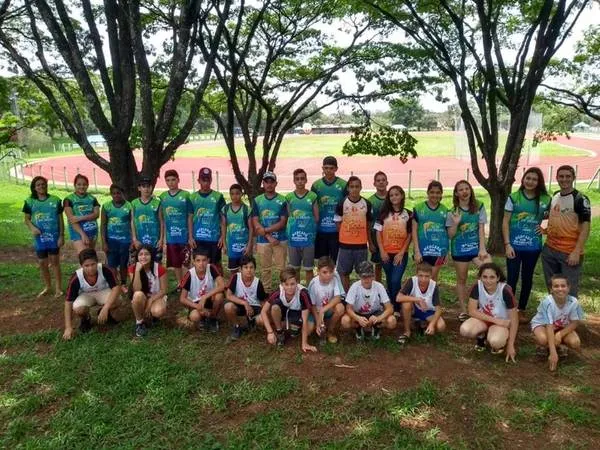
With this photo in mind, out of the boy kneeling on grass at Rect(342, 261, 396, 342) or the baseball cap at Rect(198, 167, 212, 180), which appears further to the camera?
the baseball cap at Rect(198, 167, 212, 180)

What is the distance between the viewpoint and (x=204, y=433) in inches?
140

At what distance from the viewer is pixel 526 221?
17.4ft

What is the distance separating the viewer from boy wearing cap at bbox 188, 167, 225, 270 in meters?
5.99

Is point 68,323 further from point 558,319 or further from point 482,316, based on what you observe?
point 558,319

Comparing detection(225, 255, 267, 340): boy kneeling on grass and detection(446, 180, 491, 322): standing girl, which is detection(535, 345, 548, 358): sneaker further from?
detection(225, 255, 267, 340): boy kneeling on grass

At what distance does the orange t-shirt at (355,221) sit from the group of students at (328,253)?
0.01 metres

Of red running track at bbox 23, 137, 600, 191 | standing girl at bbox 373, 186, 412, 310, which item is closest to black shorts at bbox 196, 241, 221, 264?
standing girl at bbox 373, 186, 412, 310

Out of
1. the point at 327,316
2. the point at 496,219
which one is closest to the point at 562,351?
the point at 327,316

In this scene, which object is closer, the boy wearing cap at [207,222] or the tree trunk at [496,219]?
the boy wearing cap at [207,222]

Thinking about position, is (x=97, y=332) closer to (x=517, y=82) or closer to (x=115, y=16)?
(x=115, y=16)

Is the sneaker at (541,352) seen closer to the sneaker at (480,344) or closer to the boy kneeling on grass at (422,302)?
the sneaker at (480,344)

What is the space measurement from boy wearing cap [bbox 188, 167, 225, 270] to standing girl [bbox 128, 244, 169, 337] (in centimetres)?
69

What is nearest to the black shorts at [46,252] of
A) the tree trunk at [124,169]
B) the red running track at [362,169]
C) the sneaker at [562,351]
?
the tree trunk at [124,169]

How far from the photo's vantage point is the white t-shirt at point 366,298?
16.2 feet
